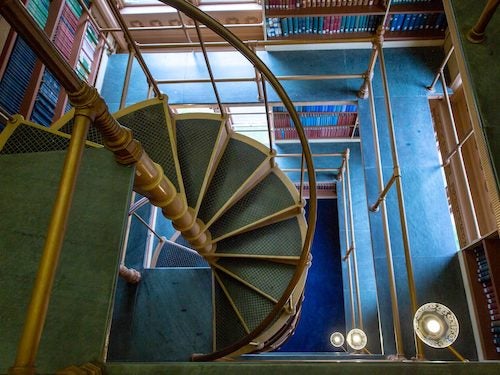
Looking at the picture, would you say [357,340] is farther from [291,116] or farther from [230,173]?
[291,116]

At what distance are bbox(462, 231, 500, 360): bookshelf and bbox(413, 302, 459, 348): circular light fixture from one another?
4.65 feet

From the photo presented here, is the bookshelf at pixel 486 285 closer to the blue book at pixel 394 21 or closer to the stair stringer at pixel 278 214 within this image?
the stair stringer at pixel 278 214

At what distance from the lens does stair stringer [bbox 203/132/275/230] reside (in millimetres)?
2495

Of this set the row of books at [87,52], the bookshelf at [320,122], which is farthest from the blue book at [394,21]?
the row of books at [87,52]

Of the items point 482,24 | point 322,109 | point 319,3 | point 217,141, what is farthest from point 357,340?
point 319,3

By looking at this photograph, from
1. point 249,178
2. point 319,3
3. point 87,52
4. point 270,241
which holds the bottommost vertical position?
point 270,241

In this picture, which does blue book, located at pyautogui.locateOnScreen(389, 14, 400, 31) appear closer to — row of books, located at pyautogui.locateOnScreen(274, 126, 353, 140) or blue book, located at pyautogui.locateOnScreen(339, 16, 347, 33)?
blue book, located at pyautogui.locateOnScreen(339, 16, 347, 33)

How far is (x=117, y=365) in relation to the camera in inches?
31.9

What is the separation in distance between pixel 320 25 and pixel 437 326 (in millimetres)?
3267

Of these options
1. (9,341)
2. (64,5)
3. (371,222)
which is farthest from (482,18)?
(64,5)

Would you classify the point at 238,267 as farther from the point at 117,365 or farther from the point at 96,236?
the point at 117,365

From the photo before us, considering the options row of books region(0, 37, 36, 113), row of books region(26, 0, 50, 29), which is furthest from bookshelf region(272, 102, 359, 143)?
row of books region(0, 37, 36, 113)

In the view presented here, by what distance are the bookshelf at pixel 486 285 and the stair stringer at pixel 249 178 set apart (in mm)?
1515

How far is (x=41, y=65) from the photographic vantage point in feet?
8.50
